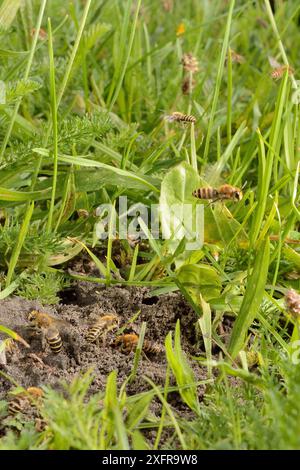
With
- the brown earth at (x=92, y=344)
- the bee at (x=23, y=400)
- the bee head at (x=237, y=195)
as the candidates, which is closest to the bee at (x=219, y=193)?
the bee head at (x=237, y=195)

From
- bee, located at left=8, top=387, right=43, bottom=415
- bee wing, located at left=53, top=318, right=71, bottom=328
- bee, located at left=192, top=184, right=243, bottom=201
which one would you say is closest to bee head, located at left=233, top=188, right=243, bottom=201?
bee, located at left=192, top=184, right=243, bottom=201

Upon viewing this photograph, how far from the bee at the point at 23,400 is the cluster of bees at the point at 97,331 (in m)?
0.21

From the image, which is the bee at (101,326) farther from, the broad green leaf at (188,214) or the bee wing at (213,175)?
the bee wing at (213,175)

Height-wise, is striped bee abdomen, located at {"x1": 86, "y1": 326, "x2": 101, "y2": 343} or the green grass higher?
the green grass

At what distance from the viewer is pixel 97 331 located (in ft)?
6.80

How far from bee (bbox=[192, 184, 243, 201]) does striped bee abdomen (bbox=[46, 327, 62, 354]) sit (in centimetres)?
55

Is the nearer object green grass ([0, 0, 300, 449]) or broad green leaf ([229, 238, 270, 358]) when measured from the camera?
green grass ([0, 0, 300, 449])

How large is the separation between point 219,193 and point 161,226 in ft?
0.64

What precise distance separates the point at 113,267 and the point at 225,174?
0.76 metres

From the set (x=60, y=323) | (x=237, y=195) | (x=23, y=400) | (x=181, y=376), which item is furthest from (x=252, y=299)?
(x=23, y=400)

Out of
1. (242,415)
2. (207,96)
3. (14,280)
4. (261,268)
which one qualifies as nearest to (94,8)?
(207,96)

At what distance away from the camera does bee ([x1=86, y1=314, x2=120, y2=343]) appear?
208 centimetres

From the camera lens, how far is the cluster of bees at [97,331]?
207 cm

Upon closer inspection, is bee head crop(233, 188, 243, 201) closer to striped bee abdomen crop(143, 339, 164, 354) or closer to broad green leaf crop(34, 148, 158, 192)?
broad green leaf crop(34, 148, 158, 192)
